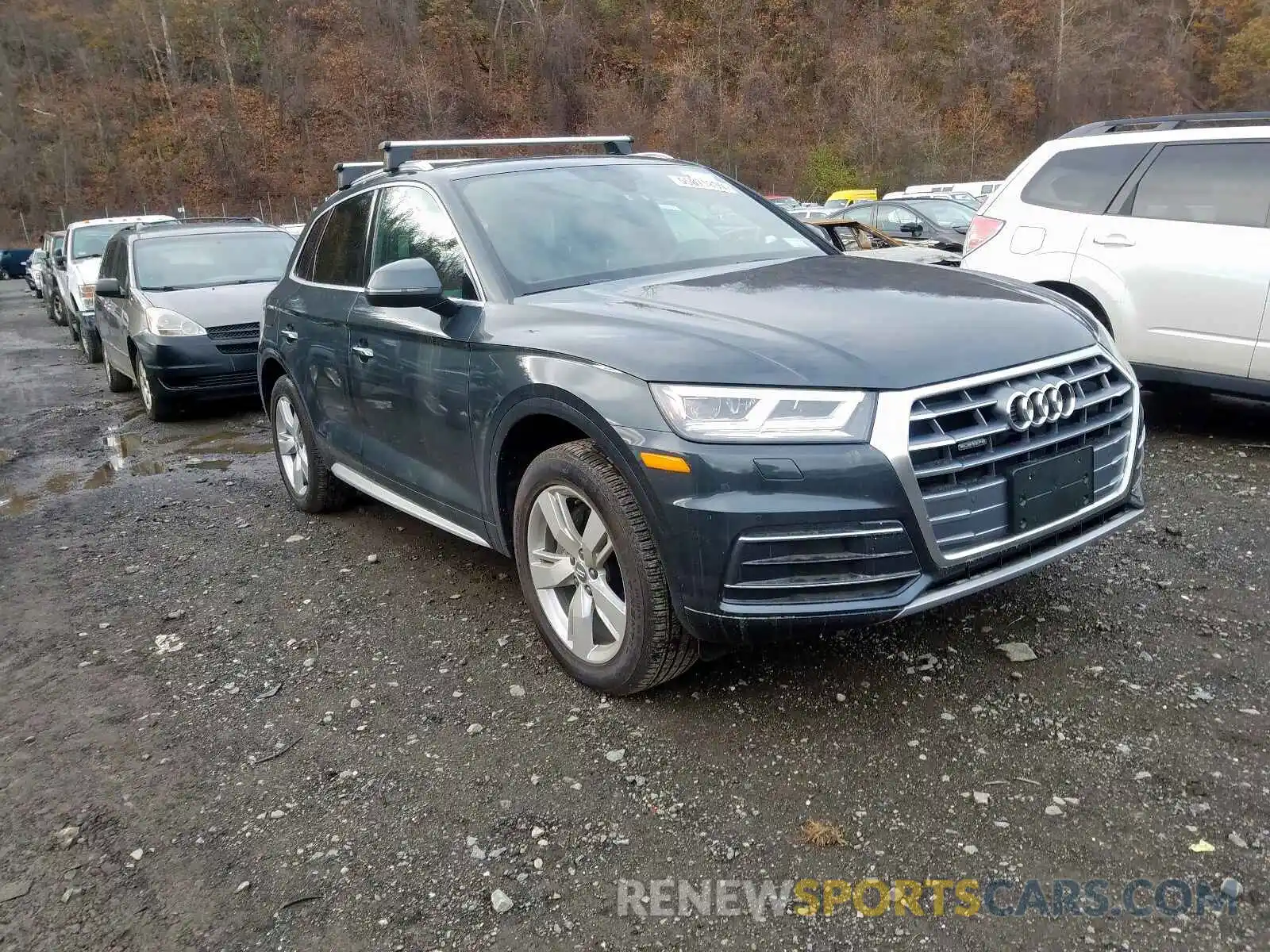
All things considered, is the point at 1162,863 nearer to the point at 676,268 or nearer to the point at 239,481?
the point at 676,268

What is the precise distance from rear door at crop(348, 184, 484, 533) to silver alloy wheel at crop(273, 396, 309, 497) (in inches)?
43.3

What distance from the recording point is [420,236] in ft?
13.1

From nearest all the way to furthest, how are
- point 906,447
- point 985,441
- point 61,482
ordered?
point 906,447
point 985,441
point 61,482

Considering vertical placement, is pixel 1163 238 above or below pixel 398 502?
above

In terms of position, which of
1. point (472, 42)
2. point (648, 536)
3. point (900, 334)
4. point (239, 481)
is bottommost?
point (239, 481)

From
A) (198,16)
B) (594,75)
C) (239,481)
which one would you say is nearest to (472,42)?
(594,75)

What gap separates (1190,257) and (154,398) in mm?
7936

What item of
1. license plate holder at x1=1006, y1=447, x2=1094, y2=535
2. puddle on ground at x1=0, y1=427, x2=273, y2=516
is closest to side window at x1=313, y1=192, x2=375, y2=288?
puddle on ground at x1=0, y1=427, x2=273, y2=516

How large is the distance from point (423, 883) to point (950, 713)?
1622mm

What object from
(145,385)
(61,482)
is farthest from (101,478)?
(145,385)

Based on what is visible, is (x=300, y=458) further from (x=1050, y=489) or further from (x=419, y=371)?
(x=1050, y=489)

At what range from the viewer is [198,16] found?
64375mm

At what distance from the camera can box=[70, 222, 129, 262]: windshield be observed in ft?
49.6

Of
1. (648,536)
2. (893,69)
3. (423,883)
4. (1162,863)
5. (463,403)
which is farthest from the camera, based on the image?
(893,69)
